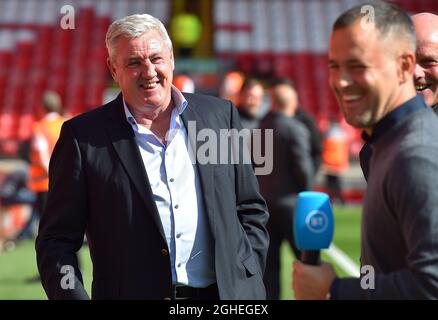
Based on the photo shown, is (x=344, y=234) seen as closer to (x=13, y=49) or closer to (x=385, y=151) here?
(x=385, y=151)

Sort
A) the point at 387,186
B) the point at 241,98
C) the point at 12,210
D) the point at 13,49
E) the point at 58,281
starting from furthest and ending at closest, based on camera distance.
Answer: the point at 13,49, the point at 12,210, the point at 241,98, the point at 58,281, the point at 387,186

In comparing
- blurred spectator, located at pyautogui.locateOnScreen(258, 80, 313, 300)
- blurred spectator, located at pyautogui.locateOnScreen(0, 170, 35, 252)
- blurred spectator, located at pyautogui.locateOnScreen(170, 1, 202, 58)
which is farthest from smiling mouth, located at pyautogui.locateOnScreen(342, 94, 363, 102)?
blurred spectator, located at pyautogui.locateOnScreen(170, 1, 202, 58)

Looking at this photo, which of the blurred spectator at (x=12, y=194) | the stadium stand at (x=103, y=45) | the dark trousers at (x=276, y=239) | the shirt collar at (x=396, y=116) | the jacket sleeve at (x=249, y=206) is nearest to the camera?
the shirt collar at (x=396, y=116)

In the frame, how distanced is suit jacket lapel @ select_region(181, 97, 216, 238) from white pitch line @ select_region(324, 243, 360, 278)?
6025 mm

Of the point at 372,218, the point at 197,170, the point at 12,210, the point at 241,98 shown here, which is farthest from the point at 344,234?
the point at 372,218

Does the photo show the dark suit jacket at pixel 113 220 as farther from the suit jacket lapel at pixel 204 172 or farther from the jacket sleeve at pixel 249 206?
the jacket sleeve at pixel 249 206

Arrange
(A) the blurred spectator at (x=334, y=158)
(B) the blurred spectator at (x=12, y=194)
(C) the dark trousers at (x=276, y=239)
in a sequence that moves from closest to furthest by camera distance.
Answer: (C) the dark trousers at (x=276, y=239) → (B) the blurred spectator at (x=12, y=194) → (A) the blurred spectator at (x=334, y=158)

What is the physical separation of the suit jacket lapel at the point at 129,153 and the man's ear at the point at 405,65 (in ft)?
3.91

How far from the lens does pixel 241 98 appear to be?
7.78m

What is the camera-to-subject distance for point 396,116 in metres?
2.35

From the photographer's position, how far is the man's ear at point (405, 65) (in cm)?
237

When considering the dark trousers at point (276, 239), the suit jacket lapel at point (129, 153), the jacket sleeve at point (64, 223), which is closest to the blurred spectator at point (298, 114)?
the dark trousers at point (276, 239)

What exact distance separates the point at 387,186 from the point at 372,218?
0.38ft

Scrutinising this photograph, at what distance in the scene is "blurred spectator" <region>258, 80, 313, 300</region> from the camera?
22.7 feet
